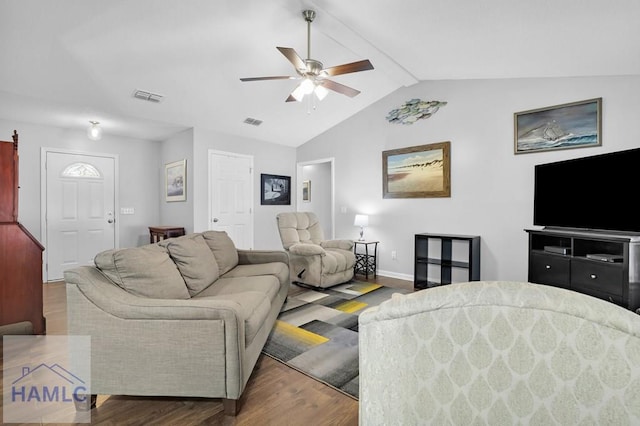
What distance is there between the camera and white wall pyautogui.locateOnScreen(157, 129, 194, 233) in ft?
16.4

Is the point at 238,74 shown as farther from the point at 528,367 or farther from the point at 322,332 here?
the point at 528,367

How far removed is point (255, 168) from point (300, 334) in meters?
3.63

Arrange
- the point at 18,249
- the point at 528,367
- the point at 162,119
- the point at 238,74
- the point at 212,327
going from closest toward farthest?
1. the point at 528,367
2. the point at 212,327
3. the point at 18,249
4. the point at 238,74
5. the point at 162,119

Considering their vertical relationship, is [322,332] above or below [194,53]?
below

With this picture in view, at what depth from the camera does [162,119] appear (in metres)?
4.54

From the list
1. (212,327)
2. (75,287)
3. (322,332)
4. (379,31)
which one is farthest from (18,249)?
(379,31)

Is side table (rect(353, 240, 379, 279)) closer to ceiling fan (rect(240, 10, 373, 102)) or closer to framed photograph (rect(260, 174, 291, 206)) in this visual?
framed photograph (rect(260, 174, 291, 206))

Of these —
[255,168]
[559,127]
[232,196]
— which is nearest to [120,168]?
[232,196]

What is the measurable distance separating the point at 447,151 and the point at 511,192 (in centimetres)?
98

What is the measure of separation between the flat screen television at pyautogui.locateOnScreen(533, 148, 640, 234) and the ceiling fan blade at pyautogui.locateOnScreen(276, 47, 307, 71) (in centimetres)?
273

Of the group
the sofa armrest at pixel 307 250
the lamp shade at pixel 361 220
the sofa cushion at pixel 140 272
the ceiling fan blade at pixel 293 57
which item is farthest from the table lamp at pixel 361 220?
the sofa cushion at pixel 140 272

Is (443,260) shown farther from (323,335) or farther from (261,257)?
(261,257)

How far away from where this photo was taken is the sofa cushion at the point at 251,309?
188cm

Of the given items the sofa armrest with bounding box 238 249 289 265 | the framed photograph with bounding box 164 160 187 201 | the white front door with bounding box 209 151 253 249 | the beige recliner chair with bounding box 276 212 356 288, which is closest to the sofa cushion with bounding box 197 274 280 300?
the sofa armrest with bounding box 238 249 289 265
